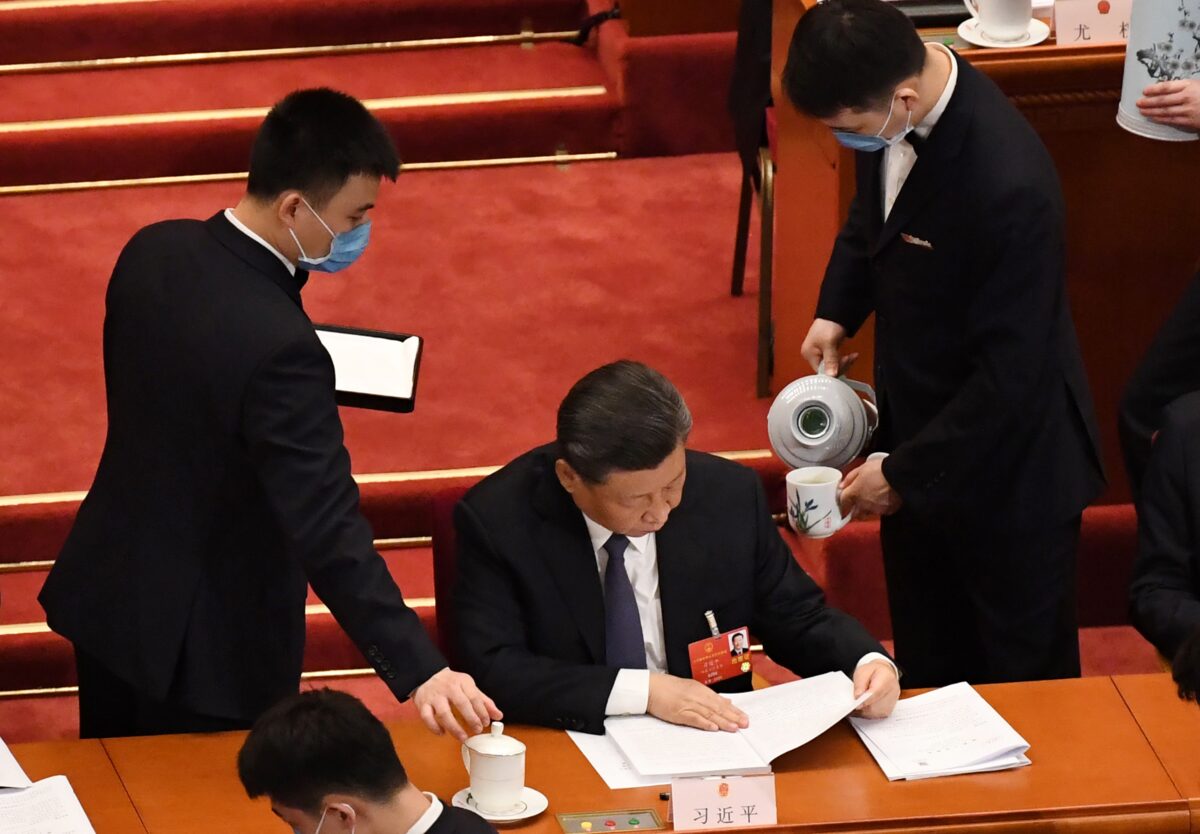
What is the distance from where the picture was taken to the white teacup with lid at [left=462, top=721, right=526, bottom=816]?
2.38 meters

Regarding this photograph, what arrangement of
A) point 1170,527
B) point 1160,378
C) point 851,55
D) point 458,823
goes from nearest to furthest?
1. point 458,823
2. point 851,55
3. point 1170,527
4. point 1160,378

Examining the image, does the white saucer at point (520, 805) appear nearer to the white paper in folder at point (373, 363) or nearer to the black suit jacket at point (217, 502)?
the black suit jacket at point (217, 502)

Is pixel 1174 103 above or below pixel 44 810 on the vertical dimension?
above

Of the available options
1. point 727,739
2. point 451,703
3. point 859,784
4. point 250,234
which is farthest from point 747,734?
point 250,234

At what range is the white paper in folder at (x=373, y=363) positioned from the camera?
3.01 m

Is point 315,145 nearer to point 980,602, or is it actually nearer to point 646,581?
point 646,581

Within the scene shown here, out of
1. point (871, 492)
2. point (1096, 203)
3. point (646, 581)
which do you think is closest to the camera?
point (646, 581)

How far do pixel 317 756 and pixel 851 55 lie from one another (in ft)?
4.30

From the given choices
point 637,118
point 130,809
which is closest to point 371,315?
point 637,118

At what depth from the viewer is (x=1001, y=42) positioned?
344cm

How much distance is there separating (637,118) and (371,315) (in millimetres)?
1213

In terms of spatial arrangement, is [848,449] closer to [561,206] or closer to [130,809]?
[130,809]

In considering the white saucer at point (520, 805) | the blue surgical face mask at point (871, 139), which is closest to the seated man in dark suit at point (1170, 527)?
the blue surgical face mask at point (871, 139)

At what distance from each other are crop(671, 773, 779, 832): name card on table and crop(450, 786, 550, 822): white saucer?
18cm
